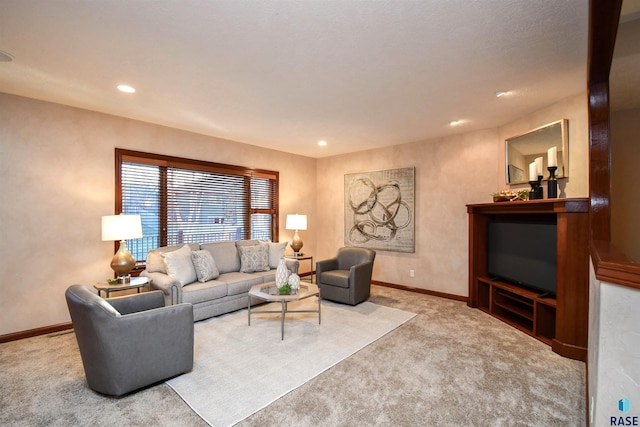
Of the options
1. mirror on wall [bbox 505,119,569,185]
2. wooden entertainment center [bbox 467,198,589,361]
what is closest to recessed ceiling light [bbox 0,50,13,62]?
wooden entertainment center [bbox 467,198,589,361]

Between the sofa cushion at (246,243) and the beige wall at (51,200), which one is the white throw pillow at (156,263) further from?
the sofa cushion at (246,243)

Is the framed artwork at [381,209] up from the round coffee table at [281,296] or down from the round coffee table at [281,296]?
up

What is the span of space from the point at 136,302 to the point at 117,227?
3.34 feet

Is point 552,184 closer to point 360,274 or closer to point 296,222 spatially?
point 360,274

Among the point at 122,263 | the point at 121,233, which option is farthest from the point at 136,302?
the point at 121,233

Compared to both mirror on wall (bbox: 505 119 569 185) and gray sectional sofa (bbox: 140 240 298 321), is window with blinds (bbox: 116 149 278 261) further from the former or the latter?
mirror on wall (bbox: 505 119 569 185)

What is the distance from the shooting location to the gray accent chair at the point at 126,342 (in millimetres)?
2055

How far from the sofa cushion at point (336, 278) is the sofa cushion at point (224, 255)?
1378 mm

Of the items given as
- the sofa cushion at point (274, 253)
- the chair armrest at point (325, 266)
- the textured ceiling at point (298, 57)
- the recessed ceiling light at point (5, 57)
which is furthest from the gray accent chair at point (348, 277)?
the recessed ceiling light at point (5, 57)

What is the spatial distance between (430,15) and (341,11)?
566 mm

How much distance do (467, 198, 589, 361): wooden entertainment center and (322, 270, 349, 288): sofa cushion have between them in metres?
1.93

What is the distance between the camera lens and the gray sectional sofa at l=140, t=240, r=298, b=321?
11.7 ft

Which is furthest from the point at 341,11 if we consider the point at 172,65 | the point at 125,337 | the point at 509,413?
the point at 509,413

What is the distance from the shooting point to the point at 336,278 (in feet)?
14.3
